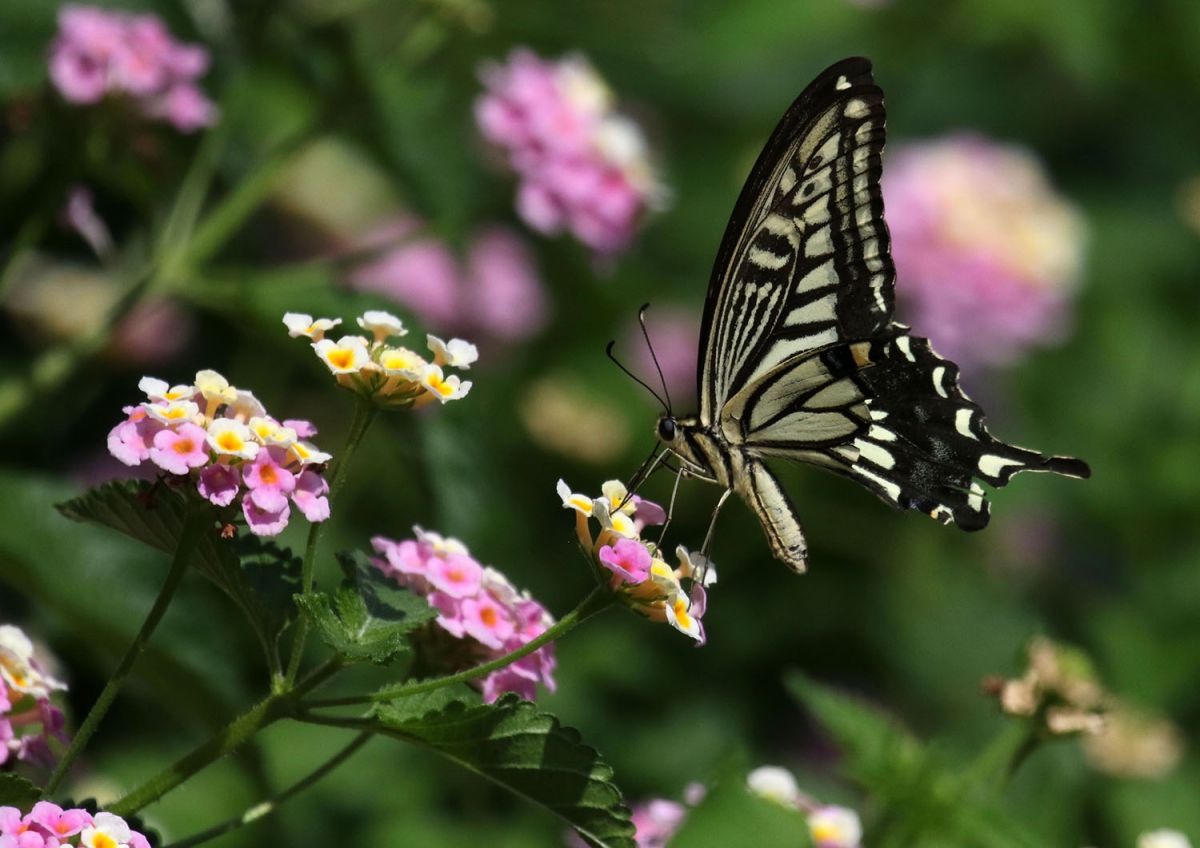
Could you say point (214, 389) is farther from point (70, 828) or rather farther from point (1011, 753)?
point (1011, 753)

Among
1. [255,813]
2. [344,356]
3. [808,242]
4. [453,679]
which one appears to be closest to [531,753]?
[453,679]

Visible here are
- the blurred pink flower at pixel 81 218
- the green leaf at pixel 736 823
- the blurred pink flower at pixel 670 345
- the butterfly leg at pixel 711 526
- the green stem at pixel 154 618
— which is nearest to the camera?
the green stem at pixel 154 618

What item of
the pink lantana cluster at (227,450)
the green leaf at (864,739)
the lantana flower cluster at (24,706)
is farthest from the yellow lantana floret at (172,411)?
the green leaf at (864,739)

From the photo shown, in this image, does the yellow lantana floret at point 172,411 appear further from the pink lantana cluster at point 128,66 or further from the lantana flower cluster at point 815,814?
the pink lantana cluster at point 128,66

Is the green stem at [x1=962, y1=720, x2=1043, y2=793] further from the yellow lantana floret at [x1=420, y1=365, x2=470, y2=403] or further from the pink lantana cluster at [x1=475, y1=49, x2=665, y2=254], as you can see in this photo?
the pink lantana cluster at [x1=475, y1=49, x2=665, y2=254]

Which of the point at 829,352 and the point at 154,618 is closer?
the point at 154,618
